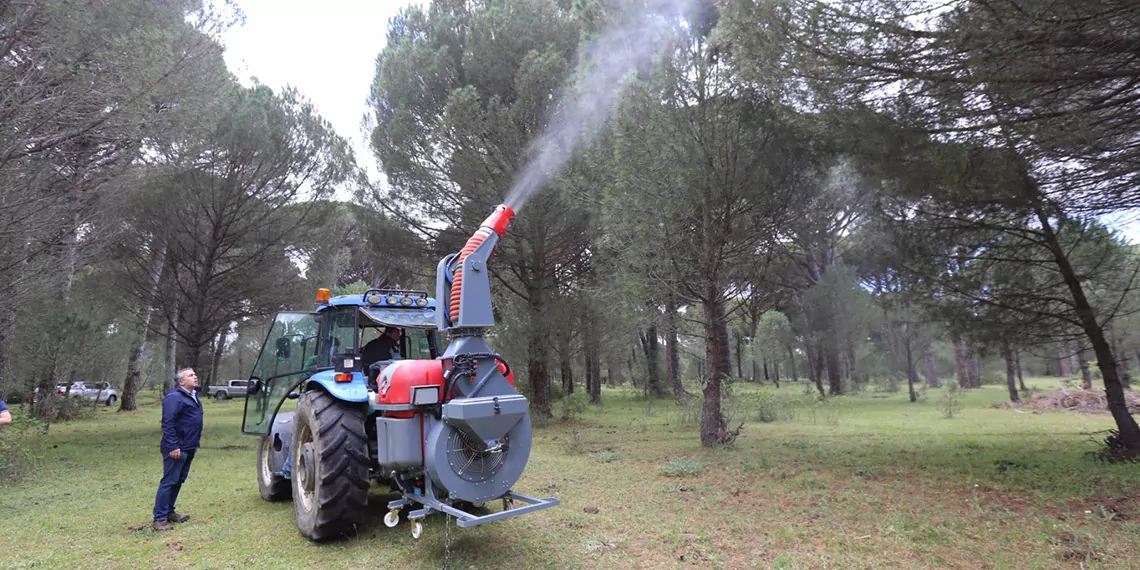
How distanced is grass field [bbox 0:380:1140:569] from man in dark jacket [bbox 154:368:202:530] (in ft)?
0.73

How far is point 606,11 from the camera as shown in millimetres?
10758

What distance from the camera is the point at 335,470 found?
165 inches

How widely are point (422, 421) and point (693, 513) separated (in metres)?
2.93

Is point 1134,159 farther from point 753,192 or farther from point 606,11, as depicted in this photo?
point 606,11

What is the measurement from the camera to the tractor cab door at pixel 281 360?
567 centimetres

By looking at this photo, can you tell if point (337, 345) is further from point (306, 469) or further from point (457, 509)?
point (457, 509)

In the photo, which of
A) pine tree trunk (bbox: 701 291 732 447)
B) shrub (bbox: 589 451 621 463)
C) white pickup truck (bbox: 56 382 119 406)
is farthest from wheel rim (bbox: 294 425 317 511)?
white pickup truck (bbox: 56 382 119 406)

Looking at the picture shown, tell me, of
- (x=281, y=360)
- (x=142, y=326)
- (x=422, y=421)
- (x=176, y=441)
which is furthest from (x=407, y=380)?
(x=142, y=326)

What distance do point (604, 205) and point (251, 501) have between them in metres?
6.36

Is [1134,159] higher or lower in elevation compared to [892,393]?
higher

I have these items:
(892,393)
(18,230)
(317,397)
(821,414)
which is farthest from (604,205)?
(892,393)

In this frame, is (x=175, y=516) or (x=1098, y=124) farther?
(x=1098, y=124)

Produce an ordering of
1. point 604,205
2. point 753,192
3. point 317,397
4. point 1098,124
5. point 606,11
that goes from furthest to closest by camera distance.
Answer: point 606,11, point 604,205, point 753,192, point 1098,124, point 317,397

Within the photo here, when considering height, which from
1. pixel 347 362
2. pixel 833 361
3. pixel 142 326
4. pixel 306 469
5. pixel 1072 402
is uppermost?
pixel 142 326
